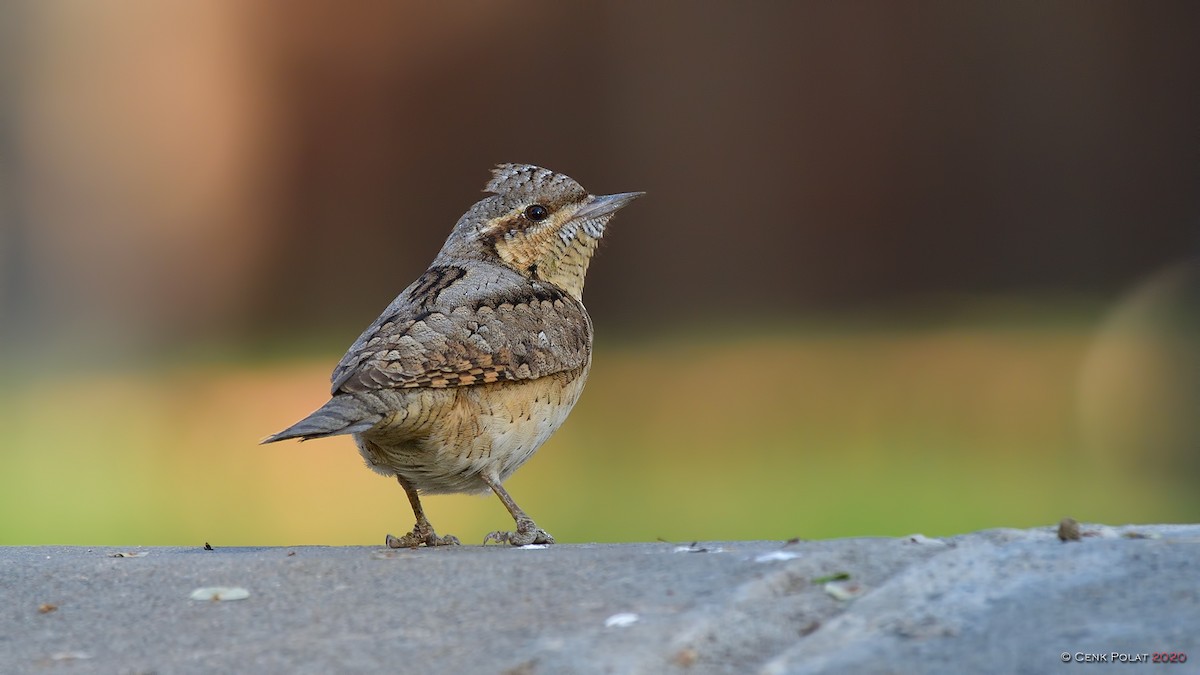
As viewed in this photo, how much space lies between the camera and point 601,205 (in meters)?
4.63

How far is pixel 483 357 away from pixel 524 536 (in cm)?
57

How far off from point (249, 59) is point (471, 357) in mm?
4583

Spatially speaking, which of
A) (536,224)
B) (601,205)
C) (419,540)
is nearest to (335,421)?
(419,540)

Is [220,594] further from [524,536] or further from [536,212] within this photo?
[536,212]

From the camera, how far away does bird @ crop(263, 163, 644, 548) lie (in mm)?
3490

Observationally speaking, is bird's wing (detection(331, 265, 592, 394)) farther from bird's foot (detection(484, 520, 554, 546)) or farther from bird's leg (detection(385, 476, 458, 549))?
bird's leg (detection(385, 476, 458, 549))

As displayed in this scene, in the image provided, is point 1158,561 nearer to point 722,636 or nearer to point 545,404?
point 722,636

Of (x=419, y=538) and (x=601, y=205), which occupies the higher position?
(x=601, y=205)

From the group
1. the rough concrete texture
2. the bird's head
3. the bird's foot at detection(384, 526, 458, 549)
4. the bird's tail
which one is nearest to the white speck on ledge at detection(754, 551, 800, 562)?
the rough concrete texture

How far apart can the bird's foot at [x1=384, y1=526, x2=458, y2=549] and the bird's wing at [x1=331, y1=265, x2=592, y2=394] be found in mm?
556

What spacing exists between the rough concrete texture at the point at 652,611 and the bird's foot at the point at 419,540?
0.72 meters

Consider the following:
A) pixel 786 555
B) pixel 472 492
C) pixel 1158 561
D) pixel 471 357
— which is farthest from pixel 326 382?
pixel 1158 561

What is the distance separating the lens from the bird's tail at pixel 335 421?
2994 mm

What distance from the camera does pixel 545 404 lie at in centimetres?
403
